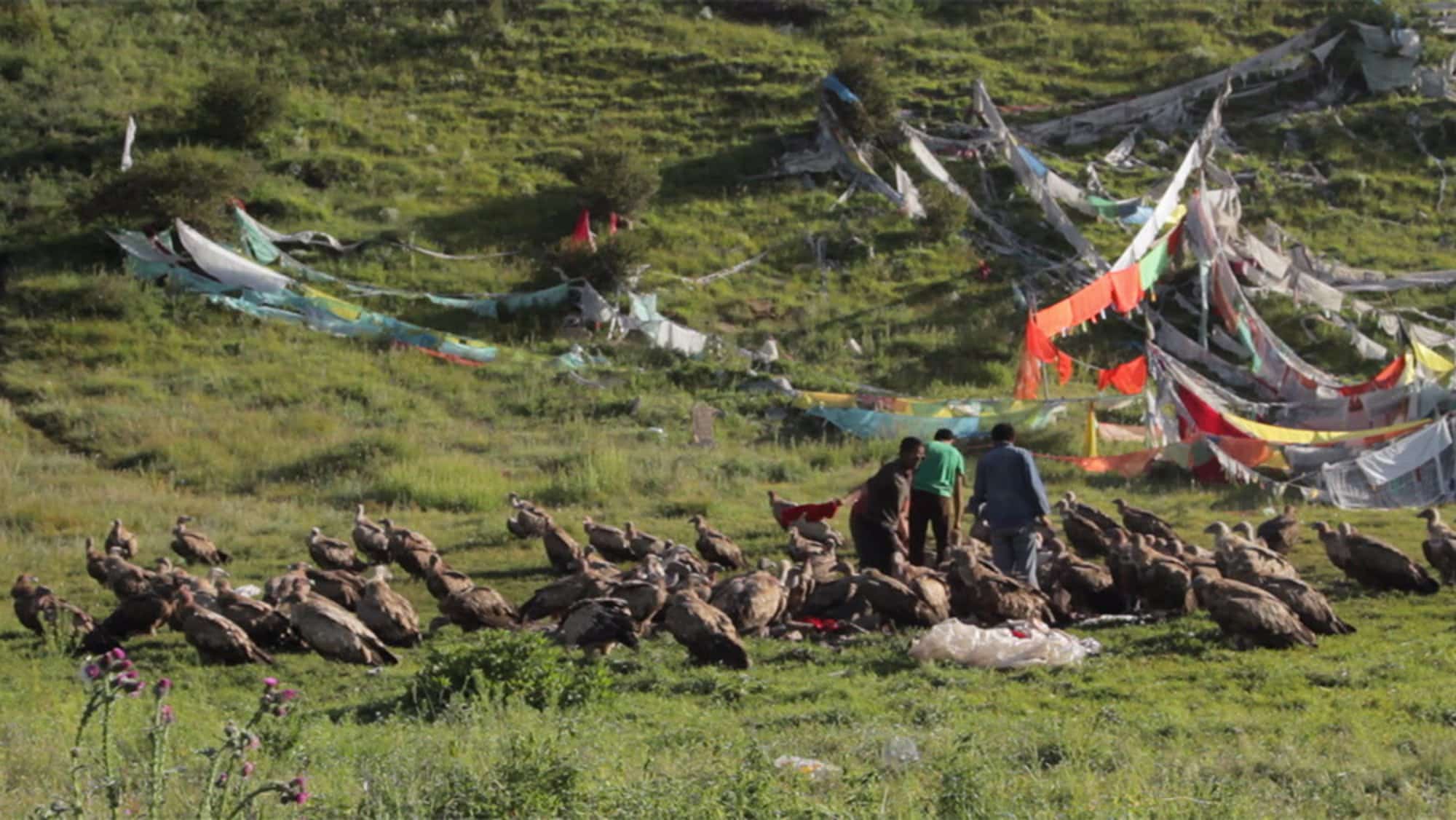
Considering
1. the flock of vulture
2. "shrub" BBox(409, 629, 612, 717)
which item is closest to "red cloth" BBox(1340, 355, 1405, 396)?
the flock of vulture

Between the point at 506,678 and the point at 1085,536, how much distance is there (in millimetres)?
8137

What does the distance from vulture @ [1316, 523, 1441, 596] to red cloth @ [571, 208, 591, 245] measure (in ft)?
64.2

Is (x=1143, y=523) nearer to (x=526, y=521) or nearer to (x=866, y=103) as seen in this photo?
(x=526, y=521)

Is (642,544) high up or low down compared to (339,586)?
down

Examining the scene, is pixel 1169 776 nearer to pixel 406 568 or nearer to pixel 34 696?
pixel 34 696

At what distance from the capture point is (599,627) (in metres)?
11.2

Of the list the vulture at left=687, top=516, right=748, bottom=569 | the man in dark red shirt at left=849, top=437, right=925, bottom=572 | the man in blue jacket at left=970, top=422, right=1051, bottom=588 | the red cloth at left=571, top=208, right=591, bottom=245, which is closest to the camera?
the man in blue jacket at left=970, top=422, right=1051, bottom=588

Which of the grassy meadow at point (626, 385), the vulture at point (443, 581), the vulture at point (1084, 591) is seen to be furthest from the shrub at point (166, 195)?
the vulture at point (1084, 591)

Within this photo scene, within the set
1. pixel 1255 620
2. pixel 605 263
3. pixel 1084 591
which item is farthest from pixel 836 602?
pixel 605 263

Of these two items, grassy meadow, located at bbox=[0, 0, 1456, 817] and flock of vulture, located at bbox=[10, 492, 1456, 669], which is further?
flock of vulture, located at bbox=[10, 492, 1456, 669]

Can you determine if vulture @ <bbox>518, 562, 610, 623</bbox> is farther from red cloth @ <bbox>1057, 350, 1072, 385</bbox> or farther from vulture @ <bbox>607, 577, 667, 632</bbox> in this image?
red cloth @ <bbox>1057, 350, 1072, 385</bbox>

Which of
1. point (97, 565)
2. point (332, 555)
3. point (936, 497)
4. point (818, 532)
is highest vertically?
point (936, 497)

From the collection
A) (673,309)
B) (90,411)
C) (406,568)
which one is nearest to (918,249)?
(673,309)

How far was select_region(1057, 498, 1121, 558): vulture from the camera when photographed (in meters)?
15.7
